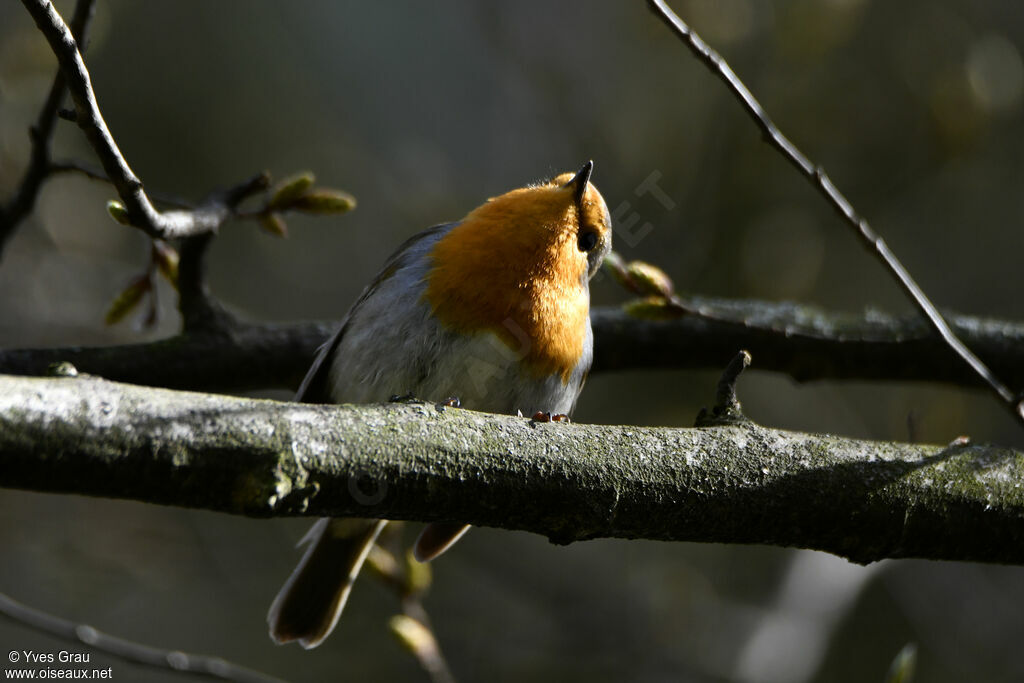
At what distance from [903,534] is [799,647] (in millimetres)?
3170

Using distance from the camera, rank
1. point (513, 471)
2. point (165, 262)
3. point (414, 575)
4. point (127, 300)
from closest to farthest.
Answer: point (513, 471) → point (127, 300) → point (165, 262) → point (414, 575)

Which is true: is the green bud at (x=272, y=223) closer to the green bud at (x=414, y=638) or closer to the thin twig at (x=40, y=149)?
the thin twig at (x=40, y=149)

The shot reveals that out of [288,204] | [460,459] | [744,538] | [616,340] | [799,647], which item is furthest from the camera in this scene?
[799,647]

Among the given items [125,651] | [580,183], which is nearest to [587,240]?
[580,183]

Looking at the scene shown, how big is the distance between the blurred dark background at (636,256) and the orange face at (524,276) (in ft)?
6.61

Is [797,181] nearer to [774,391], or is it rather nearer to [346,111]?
[774,391]

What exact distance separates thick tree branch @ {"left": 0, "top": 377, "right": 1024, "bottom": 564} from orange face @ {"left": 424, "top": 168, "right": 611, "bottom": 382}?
0.97m

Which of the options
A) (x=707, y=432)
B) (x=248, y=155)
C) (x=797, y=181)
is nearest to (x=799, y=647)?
(x=797, y=181)

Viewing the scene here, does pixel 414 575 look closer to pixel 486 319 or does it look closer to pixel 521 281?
pixel 486 319

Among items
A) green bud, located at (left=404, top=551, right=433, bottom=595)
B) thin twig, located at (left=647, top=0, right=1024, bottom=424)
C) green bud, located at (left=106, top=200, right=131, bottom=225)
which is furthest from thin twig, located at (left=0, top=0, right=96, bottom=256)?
green bud, located at (left=404, top=551, right=433, bottom=595)

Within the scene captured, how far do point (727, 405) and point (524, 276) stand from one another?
39.2 inches

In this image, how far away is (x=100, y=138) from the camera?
6.53 feet

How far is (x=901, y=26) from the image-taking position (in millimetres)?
6812

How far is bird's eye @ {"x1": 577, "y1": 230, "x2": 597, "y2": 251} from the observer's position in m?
3.40
